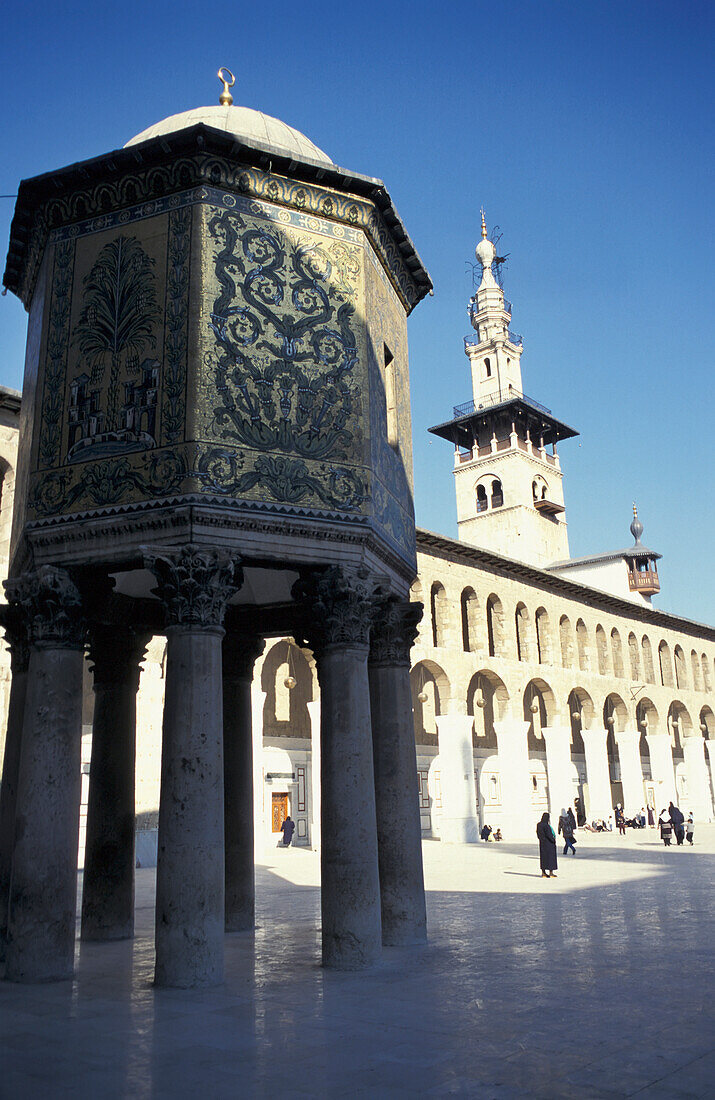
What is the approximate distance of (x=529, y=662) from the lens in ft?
115

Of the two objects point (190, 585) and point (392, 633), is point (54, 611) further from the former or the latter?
point (392, 633)

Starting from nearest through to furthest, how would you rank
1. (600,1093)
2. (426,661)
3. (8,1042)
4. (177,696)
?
(600,1093) → (8,1042) → (177,696) → (426,661)

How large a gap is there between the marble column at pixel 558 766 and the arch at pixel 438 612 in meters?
7.33

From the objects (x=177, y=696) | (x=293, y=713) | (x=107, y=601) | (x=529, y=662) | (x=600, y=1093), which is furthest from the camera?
(x=529, y=662)

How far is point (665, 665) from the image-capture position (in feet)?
143

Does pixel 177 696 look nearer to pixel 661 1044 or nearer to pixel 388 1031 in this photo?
pixel 388 1031

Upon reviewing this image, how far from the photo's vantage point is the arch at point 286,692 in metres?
31.1

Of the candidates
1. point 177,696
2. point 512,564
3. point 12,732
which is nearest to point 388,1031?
point 177,696

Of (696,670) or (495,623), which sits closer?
(495,623)

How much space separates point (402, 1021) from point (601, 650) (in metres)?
34.8

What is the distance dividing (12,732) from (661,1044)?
7.07 meters

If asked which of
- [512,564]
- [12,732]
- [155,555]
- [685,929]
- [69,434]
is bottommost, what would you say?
[685,929]

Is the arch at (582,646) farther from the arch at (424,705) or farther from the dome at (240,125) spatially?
the dome at (240,125)

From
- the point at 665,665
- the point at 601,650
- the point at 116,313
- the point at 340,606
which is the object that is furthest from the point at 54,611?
the point at 665,665
